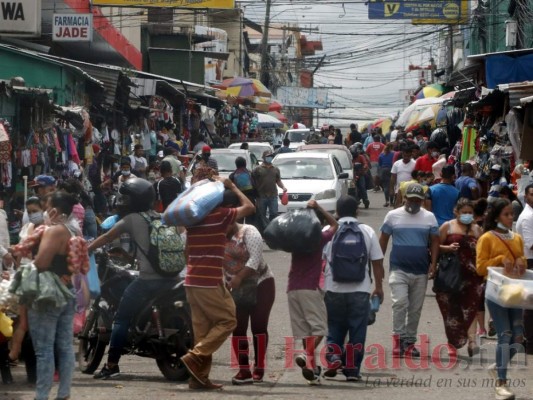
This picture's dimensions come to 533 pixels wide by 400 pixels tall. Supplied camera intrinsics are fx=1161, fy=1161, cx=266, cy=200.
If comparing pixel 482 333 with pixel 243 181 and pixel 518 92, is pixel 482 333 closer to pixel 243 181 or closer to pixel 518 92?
pixel 518 92

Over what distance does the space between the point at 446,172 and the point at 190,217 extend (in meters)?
7.25

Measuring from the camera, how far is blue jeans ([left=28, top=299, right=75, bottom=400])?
28.2 ft

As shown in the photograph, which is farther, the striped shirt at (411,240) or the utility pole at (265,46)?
the utility pole at (265,46)

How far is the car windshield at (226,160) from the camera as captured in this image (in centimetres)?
2733

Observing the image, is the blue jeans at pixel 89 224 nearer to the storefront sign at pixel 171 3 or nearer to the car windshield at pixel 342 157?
the storefront sign at pixel 171 3

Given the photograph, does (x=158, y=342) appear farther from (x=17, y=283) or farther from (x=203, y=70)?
(x=203, y=70)

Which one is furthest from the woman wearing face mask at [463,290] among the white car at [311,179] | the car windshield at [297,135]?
the car windshield at [297,135]

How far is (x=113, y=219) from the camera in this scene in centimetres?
1174

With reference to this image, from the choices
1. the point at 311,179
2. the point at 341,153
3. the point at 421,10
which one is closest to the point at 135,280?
the point at 311,179

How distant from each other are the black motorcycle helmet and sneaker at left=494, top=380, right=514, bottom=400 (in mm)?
3473

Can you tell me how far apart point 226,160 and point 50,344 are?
19117 mm

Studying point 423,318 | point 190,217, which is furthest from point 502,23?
point 190,217

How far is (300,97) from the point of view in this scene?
10125 centimetres

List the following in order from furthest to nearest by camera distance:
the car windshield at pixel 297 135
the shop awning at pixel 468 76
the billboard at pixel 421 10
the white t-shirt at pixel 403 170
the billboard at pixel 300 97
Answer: the billboard at pixel 300 97 → the car windshield at pixel 297 135 → the billboard at pixel 421 10 → the white t-shirt at pixel 403 170 → the shop awning at pixel 468 76
